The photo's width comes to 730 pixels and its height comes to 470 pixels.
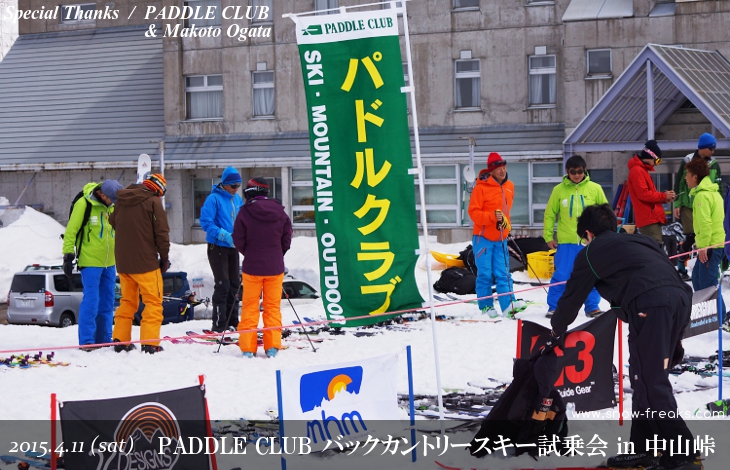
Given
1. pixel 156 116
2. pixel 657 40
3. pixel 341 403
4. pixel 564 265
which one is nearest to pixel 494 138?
pixel 657 40

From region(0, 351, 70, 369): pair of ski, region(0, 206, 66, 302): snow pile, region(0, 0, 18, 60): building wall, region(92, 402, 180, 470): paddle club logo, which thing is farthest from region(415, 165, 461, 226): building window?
region(0, 0, 18, 60): building wall

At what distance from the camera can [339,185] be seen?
7.41 m

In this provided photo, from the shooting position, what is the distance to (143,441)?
5.23 meters

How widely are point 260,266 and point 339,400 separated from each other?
408cm

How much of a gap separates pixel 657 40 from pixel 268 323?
2007 centimetres

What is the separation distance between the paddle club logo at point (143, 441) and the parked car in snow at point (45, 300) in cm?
1532

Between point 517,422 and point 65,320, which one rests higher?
point 517,422

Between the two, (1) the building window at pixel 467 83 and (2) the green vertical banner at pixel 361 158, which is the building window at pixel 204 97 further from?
(2) the green vertical banner at pixel 361 158

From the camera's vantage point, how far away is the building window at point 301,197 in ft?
104

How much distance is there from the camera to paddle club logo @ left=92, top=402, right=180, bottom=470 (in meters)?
5.16

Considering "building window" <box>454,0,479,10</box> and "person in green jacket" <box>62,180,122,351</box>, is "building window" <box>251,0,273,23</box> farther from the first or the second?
"person in green jacket" <box>62,180,122,351</box>

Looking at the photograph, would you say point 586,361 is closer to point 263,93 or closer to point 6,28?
point 263,93

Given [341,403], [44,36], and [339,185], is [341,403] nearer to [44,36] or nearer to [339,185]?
[339,185]

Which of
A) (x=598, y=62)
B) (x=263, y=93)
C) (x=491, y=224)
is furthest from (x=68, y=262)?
(x=263, y=93)
